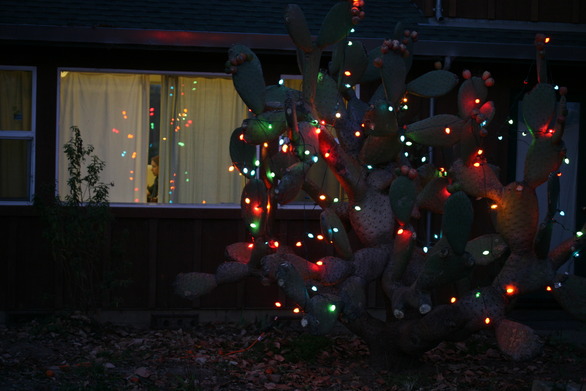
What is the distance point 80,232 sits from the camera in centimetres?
759

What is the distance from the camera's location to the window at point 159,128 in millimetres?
8555

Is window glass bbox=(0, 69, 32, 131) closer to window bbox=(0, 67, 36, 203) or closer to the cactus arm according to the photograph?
window bbox=(0, 67, 36, 203)

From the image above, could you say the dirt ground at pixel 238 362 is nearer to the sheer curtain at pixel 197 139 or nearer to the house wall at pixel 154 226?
the house wall at pixel 154 226

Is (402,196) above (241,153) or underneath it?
underneath

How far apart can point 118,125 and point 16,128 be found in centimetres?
103

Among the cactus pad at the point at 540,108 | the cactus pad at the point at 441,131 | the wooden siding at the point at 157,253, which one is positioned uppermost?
the cactus pad at the point at 540,108

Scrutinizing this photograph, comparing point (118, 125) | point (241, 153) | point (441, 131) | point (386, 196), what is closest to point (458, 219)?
point (441, 131)

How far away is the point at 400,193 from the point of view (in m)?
5.68

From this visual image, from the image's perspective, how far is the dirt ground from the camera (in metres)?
6.16

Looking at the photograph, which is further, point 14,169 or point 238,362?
point 14,169

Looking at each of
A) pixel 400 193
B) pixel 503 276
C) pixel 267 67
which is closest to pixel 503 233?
pixel 503 276

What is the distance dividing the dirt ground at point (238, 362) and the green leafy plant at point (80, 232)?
1.17ft

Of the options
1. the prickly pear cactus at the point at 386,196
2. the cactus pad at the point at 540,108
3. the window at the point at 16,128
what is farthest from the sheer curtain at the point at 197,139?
the cactus pad at the point at 540,108

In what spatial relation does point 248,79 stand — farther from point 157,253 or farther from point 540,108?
point 157,253
